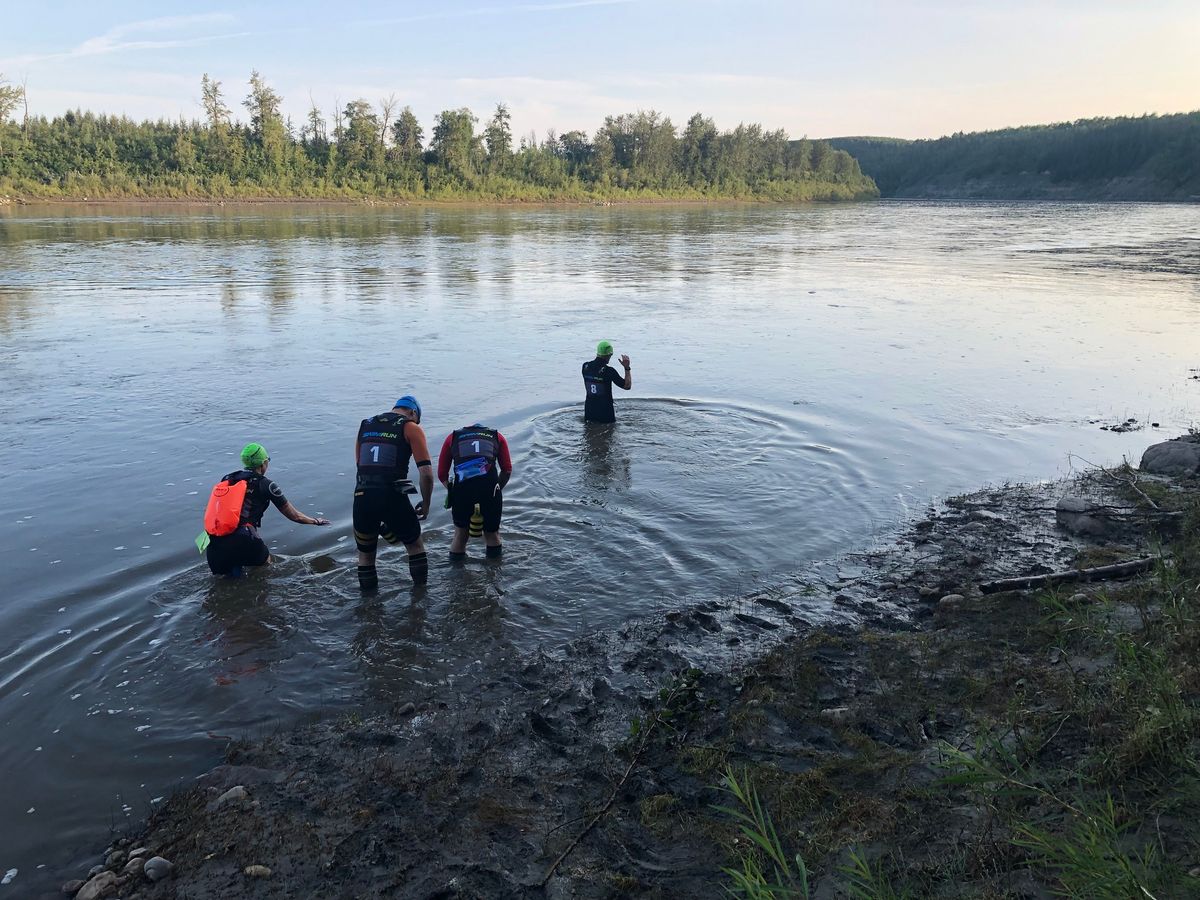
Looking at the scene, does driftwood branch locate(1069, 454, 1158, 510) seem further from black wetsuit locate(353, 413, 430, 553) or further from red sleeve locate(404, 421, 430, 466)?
black wetsuit locate(353, 413, 430, 553)

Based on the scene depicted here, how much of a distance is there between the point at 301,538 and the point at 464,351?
8.86 m

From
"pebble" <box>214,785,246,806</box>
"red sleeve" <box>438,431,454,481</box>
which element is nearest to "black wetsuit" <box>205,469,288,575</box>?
"red sleeve" <box>438,431,454,481</box>

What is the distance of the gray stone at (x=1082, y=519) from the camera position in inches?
295

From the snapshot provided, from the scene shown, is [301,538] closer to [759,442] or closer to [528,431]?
[528,431]

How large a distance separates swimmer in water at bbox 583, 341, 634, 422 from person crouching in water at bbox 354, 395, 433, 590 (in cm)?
443

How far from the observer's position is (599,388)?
1123cm

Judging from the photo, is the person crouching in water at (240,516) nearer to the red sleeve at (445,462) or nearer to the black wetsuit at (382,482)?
the black wetsuit at (382,482)

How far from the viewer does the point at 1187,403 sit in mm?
12500

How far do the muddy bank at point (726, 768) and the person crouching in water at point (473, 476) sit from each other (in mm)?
1902

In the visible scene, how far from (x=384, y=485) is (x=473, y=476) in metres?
0.82

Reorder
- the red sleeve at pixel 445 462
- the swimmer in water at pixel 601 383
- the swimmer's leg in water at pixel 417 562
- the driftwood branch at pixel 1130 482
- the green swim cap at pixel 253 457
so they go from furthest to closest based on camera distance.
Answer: the swimmer in water at pixel 601 383
the driftwood branch at pixel 1130 482
the red sleeve at pixel 445 462
the green swim cap at pixel 253 457
the swimmer's leg in water at pixel 417 562

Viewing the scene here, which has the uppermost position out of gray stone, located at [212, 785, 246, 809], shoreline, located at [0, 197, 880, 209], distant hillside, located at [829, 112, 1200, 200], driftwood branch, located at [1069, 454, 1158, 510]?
distant hillside, located at [829, 112, 1200, 200]

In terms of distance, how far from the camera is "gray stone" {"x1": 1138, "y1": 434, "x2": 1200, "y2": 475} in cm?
873

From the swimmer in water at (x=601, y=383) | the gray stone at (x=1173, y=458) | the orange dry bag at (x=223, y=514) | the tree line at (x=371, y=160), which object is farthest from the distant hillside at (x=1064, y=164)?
the orange dry bag at (x=223, y=514)
